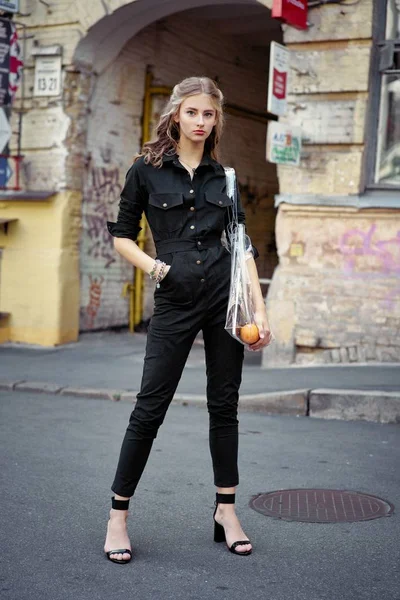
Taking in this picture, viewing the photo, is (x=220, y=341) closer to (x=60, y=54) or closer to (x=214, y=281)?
(x=214, y=281)

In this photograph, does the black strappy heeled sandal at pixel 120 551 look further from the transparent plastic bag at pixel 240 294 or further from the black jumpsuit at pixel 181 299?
the transparent plastic bag at pixel 240 294

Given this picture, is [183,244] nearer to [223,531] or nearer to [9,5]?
[223,531]

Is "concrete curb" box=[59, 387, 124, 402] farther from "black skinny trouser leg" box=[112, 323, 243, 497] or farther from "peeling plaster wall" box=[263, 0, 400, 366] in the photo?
"black skinny trouser leg" box=[112, 323, 243, 497]

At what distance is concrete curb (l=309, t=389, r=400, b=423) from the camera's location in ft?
26.3

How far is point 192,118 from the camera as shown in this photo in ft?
13.4

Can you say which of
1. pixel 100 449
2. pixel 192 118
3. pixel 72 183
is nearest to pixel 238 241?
pixel 192 118

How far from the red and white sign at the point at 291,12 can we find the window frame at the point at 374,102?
781 mm

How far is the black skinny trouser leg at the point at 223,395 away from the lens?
4137 mm

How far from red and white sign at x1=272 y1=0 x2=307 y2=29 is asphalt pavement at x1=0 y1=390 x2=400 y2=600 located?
4.73 m

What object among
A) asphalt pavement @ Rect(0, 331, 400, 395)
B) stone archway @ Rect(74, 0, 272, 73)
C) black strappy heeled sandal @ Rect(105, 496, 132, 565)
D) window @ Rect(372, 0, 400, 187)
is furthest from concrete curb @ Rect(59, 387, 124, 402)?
stone archway @ Rect(74, 0, 272, 73)

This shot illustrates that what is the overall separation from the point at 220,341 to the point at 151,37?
1067cm

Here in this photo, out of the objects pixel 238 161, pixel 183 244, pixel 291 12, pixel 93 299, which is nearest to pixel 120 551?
pixel 183 244

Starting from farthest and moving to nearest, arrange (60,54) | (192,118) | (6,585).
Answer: (60,54)
(192,118)
(6,585)

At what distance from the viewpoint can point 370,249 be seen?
10.6 meters
